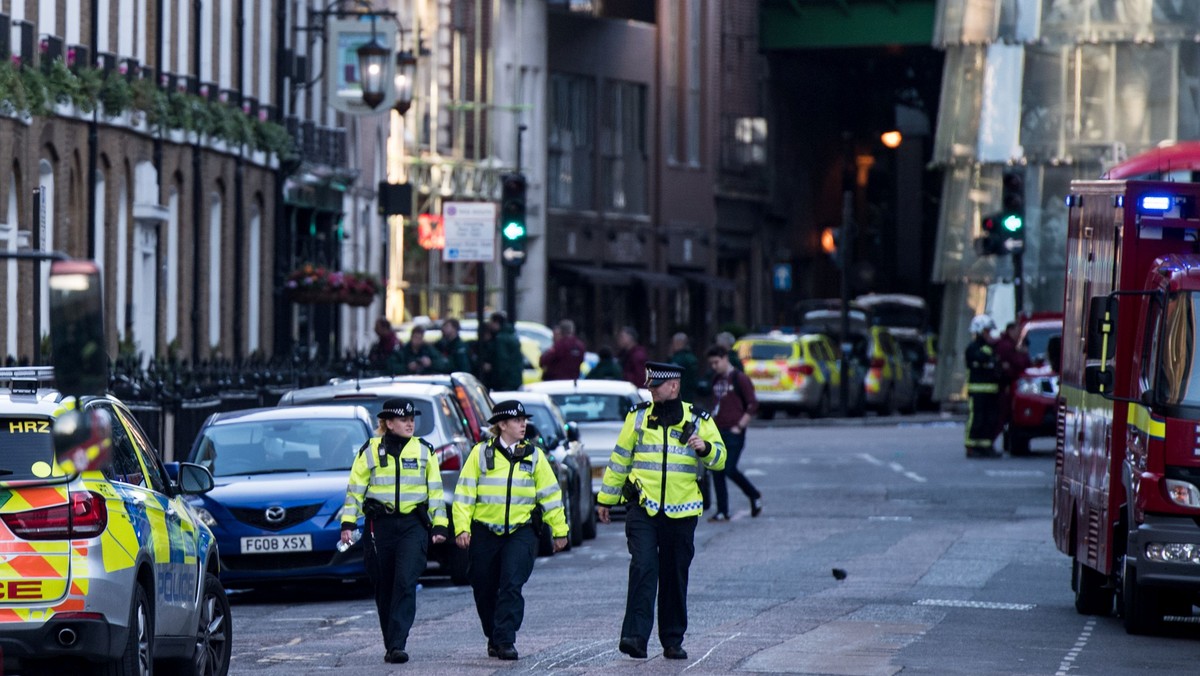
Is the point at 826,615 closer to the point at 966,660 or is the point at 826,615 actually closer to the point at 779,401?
the point at 966,660

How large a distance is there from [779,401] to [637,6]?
21.9 m

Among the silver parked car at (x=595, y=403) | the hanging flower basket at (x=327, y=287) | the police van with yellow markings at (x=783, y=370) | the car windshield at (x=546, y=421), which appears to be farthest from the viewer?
the police van with yellow markings at (x=783, y=370)

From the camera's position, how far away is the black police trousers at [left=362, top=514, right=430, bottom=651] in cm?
1451

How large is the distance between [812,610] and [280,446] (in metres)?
4.45

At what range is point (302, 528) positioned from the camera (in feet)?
60.6

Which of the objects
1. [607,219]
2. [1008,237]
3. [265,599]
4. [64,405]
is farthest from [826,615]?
[607,219]

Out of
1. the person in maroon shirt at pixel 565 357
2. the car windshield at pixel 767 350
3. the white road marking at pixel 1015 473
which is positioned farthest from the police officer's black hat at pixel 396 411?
the car windshield at pixel 767 350

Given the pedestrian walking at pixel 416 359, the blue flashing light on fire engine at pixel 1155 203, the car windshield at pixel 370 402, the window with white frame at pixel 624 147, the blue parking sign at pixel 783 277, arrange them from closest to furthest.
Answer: the blue flashing light on fire engine at pixel 1155 203 → the car windshield at pixel 370 402 → the pedestrian walking at pixel 416 359 → the window with white frame at pixel 624 147 → the blue parking sign at pixel 783 277

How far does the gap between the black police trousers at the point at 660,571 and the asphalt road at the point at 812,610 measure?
0.65 feet

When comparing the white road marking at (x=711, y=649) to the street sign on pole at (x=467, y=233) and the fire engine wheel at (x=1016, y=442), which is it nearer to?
the street sign on pole at (x=467, y=233)

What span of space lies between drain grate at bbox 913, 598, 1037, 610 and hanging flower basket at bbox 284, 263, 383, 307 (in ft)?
69.2

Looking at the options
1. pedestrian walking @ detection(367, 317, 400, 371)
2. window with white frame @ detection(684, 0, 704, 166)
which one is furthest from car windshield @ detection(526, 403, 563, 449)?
window with white frame @ detection(684, 0, 704, 166)

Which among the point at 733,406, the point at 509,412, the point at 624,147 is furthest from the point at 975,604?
the point at 624,147

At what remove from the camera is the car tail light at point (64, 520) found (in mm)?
10602
